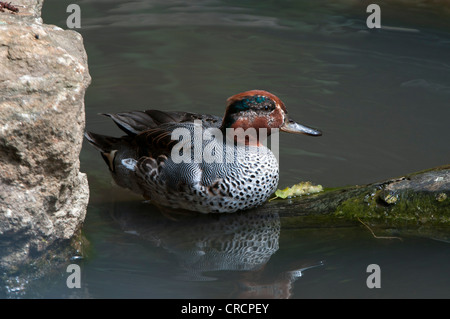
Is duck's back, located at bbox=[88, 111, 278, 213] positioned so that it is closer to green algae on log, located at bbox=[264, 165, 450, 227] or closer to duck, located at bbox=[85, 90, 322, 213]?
duck, located at bbox=[85, 90, 322, 213]

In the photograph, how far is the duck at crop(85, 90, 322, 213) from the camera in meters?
5.42

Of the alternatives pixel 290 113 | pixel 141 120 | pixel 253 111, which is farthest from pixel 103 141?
pixel 290 113

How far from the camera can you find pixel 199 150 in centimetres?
547

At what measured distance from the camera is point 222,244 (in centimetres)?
511

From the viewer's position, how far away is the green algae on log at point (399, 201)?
484 centimetres

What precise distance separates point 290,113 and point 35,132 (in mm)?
4015

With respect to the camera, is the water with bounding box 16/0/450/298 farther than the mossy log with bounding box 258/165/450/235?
No

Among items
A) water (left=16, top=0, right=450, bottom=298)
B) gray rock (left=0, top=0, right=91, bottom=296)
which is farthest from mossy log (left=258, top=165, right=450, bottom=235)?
gray rock (left=0, top=0, right=91, bottom=296)

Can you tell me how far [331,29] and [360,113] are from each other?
2.56 meters

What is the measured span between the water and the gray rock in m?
0.37

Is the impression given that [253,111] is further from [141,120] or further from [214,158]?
[141,120]

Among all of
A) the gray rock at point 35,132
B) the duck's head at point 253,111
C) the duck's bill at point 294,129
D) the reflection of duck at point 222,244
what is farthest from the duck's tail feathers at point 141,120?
the gray rock at point 35,132

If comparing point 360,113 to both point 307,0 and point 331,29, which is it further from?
point 307,0
